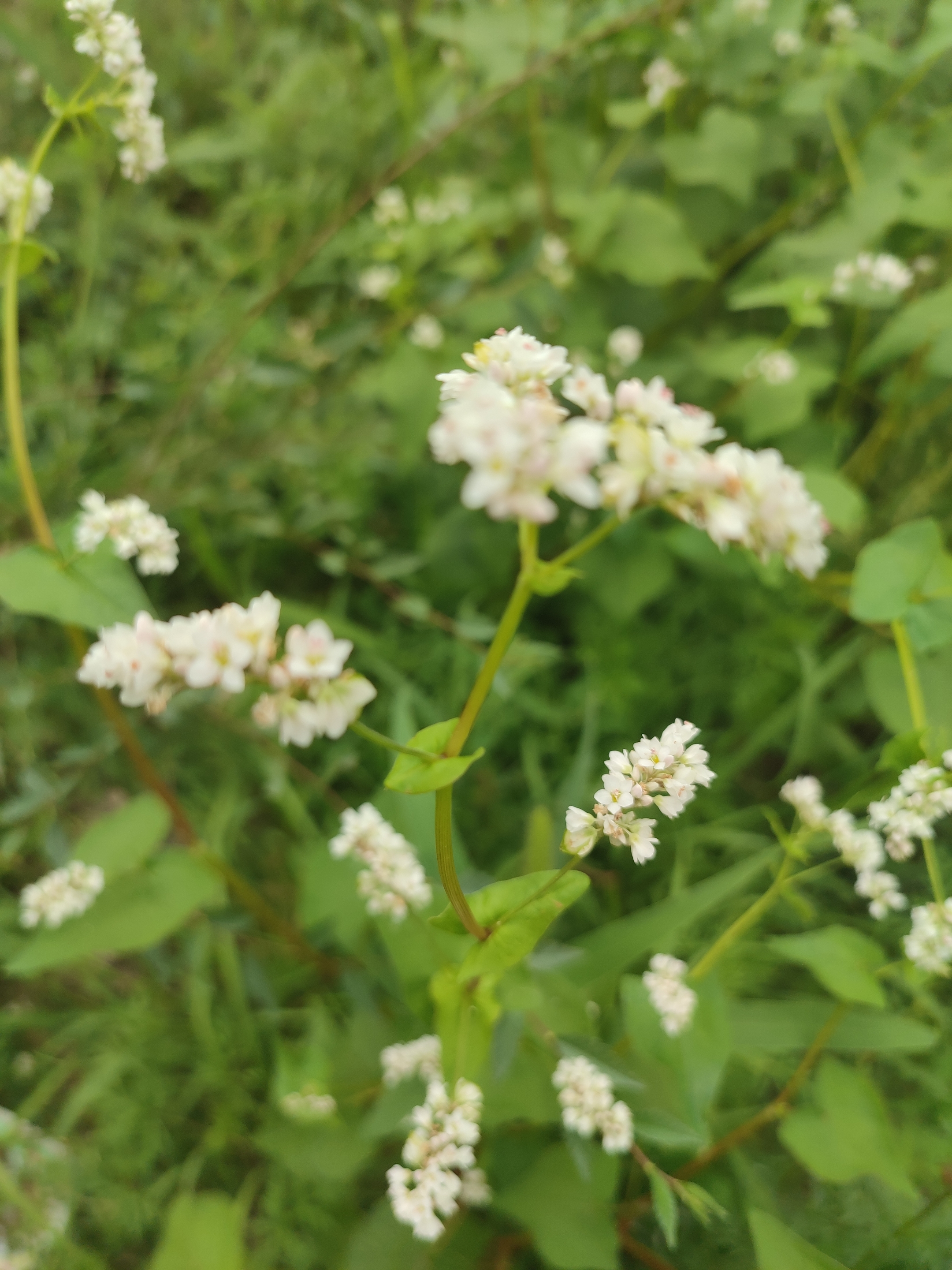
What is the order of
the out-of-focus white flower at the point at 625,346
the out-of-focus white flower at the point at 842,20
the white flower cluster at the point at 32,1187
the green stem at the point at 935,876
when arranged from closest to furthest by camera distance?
1. the green stem at the point at 935,876
2. the white flower cluster at the point at 32,1187
3. the out-of-focus white flower at the point at 842,20
4. the out-of-focus white flower at the point at 625,346

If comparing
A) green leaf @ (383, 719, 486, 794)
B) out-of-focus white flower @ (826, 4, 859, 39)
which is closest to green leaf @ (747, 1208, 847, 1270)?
green leaf @ (383, 719, 486, 794)

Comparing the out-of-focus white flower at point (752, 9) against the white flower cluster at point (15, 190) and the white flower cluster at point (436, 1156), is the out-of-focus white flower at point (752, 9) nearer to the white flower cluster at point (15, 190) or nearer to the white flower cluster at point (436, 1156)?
the white flower cluster at point (15, 190)

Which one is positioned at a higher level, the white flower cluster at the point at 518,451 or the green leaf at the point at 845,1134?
the white flower cluster at the point at 518,451

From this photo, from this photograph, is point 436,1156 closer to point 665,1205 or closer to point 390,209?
point 665,1205

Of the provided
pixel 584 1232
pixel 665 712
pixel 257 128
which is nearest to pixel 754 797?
pixel 665 712

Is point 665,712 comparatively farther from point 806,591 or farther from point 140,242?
point 140,242

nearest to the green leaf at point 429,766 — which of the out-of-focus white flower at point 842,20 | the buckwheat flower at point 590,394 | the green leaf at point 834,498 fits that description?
the buckwheat flower at point 590,394

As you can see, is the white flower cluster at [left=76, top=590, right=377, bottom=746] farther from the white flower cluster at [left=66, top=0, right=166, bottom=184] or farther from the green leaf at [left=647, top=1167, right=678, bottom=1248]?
the white flower cluster at [left=66, top=0, right=166, bottom=184]
